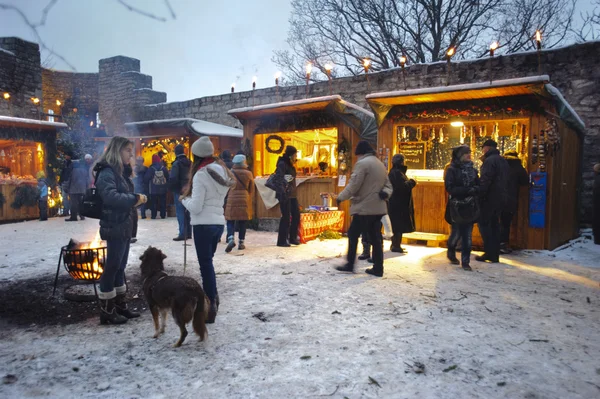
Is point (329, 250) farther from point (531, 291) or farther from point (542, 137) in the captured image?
point (542, 137)

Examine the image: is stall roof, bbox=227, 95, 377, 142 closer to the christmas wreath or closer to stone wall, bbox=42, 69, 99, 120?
the christmas wreath

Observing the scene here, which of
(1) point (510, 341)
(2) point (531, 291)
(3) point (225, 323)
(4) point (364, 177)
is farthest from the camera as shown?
(4) point (364, 177)

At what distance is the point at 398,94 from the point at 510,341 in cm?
510

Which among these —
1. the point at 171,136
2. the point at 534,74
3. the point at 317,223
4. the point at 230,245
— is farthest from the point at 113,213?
the point at 171,136

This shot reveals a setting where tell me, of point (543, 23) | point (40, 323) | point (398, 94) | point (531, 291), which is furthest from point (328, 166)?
point (543, 23)

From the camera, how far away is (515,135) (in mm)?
7945

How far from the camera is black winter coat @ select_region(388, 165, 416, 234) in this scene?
692cm

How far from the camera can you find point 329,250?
732cm

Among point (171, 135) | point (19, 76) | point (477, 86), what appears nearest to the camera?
point (477, 86)

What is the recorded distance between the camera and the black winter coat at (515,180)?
22.3ft

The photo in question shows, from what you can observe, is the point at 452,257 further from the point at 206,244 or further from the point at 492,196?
the point at 206,244

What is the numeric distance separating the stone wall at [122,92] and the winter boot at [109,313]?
50.7 feet

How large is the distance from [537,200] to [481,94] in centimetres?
208

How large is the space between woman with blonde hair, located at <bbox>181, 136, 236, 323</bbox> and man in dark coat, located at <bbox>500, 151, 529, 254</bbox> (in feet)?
16.8
